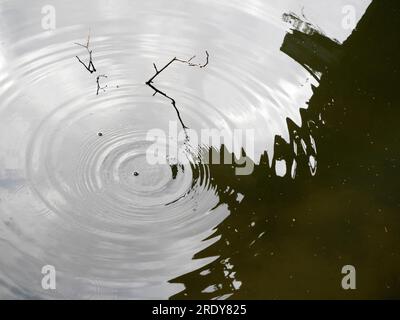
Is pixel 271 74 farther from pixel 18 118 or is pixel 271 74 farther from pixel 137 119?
pixel 18 118

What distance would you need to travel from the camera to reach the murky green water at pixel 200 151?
9.93 ft

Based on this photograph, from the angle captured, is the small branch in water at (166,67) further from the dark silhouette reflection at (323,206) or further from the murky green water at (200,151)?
the dark silhouette reflection at (323,206)

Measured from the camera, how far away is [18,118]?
11.6ft

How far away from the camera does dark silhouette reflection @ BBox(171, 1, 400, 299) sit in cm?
302

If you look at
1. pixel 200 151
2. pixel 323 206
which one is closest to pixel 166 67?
pixel 200 151

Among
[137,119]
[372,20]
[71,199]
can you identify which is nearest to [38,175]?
[71,199]

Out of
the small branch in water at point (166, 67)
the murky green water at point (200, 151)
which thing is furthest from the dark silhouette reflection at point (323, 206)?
the small branch in water at point (166, 67)

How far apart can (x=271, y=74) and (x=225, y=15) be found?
71cm

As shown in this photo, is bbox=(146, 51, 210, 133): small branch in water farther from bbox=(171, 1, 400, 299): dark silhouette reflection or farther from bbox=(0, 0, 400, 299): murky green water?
bbox=(171, 1, 400, 299): dark silhouette reflection

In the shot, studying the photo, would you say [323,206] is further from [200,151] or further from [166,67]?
[166,67]

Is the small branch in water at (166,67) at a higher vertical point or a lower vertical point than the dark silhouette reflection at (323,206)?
higher

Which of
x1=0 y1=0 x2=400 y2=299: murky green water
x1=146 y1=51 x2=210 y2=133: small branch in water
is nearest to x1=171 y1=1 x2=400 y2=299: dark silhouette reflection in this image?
x1=0 y1=0 x2=400 y2=299: murky green water

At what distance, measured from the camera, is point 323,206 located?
130 inches

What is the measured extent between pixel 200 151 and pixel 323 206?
827 mm
